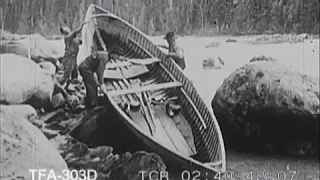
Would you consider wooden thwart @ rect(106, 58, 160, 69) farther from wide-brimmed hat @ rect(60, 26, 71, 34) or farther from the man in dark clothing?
wide-brimmed hat @ rect(60, 26, 71, 34)

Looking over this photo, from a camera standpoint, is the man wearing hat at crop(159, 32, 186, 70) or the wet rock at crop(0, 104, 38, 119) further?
the man wearing hat at crop(159, 32, 186, 70)

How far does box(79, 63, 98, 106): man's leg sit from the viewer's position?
2.65 metres

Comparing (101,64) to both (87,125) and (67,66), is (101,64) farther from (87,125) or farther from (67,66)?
(87,125)

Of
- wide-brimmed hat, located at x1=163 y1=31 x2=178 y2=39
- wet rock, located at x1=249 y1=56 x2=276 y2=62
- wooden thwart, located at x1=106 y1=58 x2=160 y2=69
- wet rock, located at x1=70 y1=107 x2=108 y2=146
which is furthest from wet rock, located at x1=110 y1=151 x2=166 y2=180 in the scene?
wet rock, located at x1=249 y1=56 x2=276 y2=62

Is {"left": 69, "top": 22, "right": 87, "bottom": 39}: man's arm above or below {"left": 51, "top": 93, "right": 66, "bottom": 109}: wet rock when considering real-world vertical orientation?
above

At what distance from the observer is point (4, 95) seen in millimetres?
2598

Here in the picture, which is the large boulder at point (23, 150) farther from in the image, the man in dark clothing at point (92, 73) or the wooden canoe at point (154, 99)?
the wooden canoe at point (154, 99)

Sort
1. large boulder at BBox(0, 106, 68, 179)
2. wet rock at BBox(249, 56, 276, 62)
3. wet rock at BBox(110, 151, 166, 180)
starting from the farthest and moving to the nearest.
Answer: wet rock at BBox(249, 56, 276, 62) → wet rock at BBox(110, 151, 166, 180) → large boulder at BBox(0, 106, 68, 179)

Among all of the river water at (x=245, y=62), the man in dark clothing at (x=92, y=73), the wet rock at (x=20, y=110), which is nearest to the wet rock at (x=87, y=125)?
the man in dark clothing at (x=92, y=73)

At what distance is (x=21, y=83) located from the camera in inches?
102

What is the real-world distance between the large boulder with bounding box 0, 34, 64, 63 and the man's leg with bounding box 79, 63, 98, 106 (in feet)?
0.47

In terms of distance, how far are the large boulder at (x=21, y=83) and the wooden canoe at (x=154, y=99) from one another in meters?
0.28

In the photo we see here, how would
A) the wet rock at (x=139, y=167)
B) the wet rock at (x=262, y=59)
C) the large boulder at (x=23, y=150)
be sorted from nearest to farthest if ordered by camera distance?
the large boulder at (x=23, y=150) → the wet rock at (x=139, y=167) → the wet rock at (x=262, y=59)

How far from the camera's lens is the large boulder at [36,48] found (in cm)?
261
